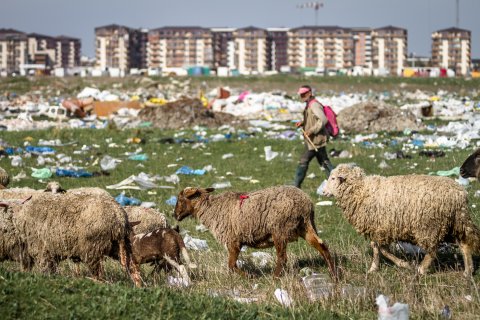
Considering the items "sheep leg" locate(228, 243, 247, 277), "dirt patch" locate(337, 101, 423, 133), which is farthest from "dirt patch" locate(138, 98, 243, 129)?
"sheep leg" locate(228, 243, 247, 277)

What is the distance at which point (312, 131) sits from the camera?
554 inches

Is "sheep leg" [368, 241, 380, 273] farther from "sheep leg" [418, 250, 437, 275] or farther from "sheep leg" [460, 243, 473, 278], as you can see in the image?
"sheep leg" [460, 243, 473, 278]

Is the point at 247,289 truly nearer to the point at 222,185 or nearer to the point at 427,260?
the point at 427,260

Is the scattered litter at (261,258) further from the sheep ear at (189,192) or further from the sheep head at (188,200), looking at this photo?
the sheep ear at (189,192)

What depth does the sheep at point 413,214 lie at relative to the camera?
9195 millimetres

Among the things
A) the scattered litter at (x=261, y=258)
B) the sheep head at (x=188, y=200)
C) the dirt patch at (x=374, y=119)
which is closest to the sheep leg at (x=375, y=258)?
the scattered litter at (x=261, y=258)

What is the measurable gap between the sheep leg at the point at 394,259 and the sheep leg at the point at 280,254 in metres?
1.22

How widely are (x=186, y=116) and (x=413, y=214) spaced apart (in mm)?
Result: 19852

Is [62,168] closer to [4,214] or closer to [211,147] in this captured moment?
[211,147]

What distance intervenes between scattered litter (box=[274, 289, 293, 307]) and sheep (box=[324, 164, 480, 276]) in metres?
1.64

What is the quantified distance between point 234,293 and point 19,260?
2.18 metres

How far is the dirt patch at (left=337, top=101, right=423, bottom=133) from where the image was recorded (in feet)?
82.1

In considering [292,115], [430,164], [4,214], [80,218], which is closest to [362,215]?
[80,218]

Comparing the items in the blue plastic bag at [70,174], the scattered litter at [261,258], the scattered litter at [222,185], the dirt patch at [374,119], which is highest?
the dirt patch at [374,119]
